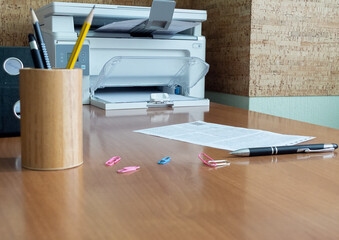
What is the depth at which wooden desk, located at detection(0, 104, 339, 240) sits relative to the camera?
351 millimetres

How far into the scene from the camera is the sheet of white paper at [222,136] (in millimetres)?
673

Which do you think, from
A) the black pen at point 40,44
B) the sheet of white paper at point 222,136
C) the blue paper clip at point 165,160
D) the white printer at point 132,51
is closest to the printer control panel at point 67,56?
the white printer at point 132,51

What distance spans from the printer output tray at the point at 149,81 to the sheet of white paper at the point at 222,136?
0.96ft

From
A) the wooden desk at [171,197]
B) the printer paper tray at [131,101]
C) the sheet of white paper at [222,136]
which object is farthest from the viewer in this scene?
the printer paper tray at [131,101]

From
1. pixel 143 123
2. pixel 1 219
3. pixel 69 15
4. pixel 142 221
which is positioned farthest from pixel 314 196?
pixel 69 15

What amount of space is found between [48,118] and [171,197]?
19cm

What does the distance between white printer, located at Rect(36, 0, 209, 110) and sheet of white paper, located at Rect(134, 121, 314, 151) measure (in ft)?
1.02

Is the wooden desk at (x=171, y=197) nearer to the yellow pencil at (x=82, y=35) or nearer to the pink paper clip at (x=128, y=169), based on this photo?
the pink paper clip at (x=128, y=169)

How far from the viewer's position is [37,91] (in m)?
0.51

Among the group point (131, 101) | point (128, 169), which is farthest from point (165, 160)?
point (131, 101)

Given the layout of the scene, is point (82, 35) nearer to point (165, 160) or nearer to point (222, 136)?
point (165, 160)

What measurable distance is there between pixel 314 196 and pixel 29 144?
34 centimetres

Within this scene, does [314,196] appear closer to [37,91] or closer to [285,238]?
[285,238]

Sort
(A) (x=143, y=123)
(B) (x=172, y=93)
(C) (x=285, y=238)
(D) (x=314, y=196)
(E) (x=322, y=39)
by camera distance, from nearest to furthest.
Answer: (C) (x=285, y=238) → (D) (x=314, y=196) → (A) (x=143, y=123) → (B) (x=172, y=93) → (E) (x=322, y=39)
